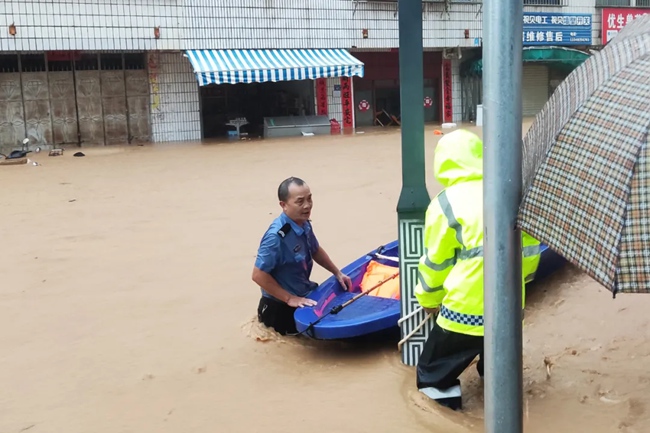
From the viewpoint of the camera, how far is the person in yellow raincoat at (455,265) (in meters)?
3.26

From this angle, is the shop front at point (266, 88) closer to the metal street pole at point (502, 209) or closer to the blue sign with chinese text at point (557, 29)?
the blue sign with chinese text at point (557, 29)

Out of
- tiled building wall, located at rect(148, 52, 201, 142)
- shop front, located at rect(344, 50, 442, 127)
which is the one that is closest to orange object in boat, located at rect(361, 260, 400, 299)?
tiled building wall, located at rect(148, 52, 201, 142)

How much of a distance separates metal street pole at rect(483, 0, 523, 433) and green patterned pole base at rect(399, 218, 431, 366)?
183 cm

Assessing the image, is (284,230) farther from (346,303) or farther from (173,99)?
(173,99)

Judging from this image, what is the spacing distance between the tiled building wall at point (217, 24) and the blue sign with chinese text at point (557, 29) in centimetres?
42

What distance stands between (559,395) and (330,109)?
58.5 feet

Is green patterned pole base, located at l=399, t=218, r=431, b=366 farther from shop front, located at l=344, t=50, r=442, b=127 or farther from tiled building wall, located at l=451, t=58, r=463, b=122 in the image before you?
tiled building wall, located at l=451, t=58, r=463, b=122

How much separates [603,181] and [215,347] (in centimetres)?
340

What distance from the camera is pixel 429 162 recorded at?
12.8m

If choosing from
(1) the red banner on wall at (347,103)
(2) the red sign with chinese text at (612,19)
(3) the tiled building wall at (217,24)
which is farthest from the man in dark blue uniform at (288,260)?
(2) the red sign with chinese text at (612,19)

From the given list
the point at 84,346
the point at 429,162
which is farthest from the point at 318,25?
the point at 84,346

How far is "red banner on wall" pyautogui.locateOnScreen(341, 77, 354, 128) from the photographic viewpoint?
2112 cm

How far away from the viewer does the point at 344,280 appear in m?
5.07

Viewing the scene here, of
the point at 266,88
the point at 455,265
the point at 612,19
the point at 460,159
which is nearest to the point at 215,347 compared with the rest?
the point at 455,265
